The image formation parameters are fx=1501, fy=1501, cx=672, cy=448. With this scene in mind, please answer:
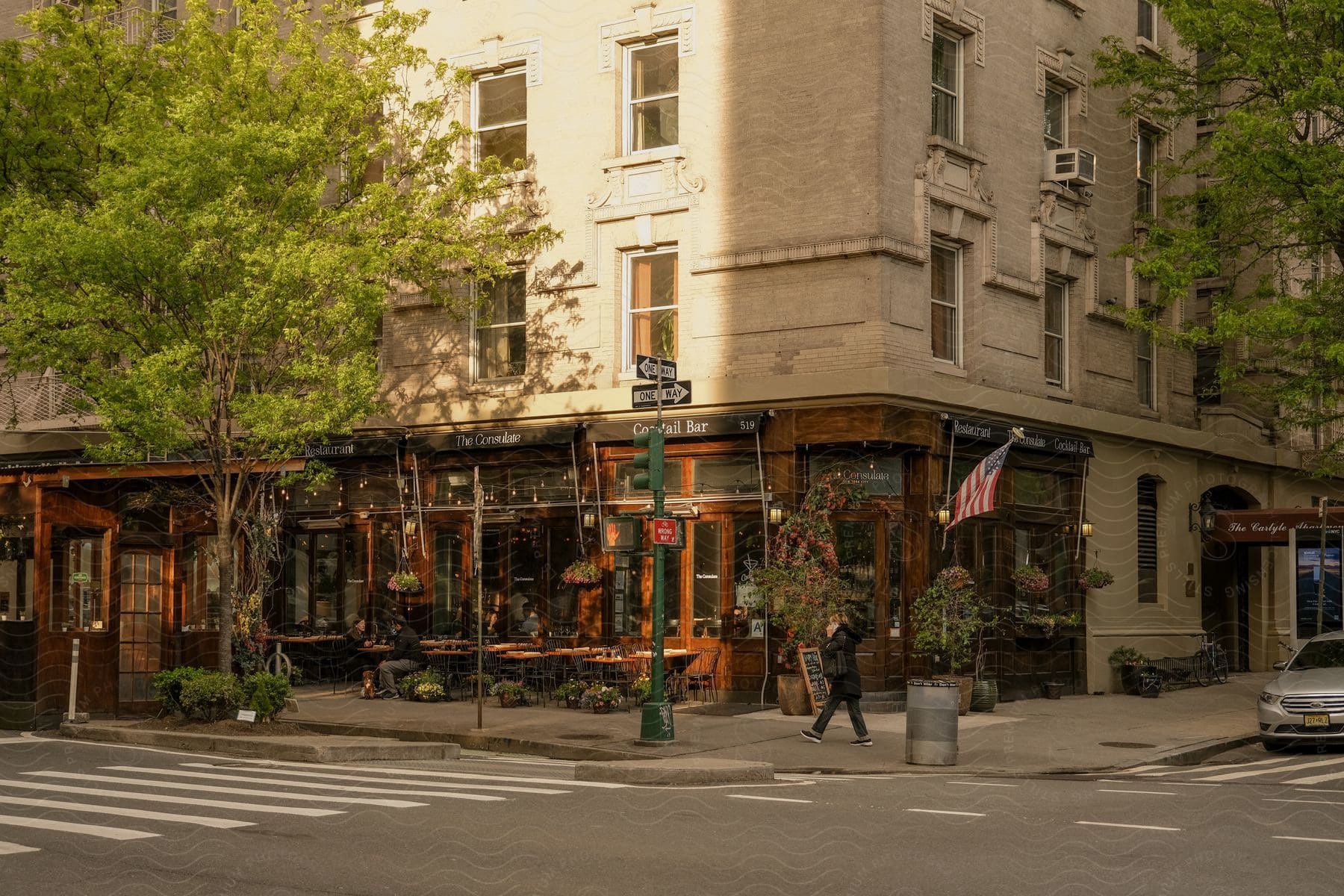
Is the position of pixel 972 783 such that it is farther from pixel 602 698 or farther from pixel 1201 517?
pixel 1201 517

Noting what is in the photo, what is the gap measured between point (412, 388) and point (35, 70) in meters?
8.27

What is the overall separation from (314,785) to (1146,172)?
880 inches

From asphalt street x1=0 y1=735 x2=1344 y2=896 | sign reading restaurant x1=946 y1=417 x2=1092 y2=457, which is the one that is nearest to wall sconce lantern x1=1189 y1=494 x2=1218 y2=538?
sign reading restaurant x1=946 y1=417 x2=1092 y2=457

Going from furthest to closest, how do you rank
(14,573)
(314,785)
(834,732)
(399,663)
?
1. (399,663)
2. (14,573)
3. (834,732)
4. (314,785)

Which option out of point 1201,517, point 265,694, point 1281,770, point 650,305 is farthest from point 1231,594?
point 265,694

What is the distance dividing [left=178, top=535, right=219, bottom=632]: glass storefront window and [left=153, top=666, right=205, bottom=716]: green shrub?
875cm

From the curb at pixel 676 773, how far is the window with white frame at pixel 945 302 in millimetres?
10751

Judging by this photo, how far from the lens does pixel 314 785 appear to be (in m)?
14.2

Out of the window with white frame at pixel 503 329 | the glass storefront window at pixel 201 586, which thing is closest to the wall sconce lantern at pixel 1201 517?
the window with white frame at pixel 503 329

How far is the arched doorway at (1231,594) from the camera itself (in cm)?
3247

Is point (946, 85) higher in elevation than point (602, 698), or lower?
higher

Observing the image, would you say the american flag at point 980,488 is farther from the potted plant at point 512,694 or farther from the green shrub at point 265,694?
the green shrub at point 265,694

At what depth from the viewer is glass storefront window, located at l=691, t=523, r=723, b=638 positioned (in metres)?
24.0

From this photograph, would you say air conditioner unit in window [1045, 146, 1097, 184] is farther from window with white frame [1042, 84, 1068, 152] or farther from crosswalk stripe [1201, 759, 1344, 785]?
crosswalk stripe [1201, 759, 1344, 785]
